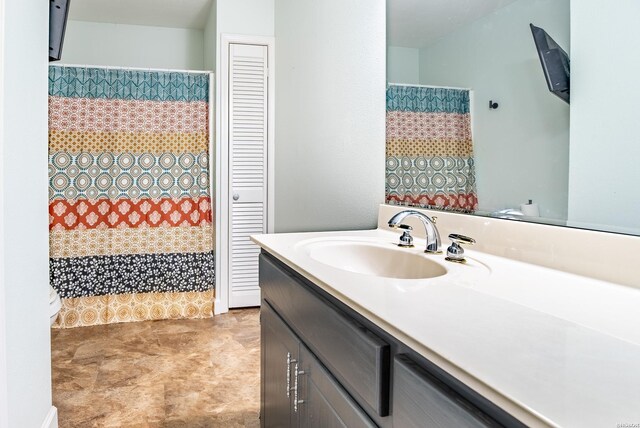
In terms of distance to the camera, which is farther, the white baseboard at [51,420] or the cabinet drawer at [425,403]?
the white baseboard at [51,420]

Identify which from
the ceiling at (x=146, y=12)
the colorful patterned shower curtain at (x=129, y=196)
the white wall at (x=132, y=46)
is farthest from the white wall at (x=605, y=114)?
the white wall at (x=132, y=46)

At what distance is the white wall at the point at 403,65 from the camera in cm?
182

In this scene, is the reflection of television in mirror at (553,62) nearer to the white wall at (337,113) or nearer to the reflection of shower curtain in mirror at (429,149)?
the reflection of shower curtain in mirror at (429,149)

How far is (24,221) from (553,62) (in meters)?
1.64

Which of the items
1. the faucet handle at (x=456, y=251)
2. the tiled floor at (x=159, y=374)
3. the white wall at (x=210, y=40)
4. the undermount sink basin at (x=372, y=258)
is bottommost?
the tiled floor at (x=159, y=374)

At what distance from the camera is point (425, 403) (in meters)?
0.63

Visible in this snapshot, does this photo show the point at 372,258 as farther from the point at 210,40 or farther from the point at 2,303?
the point at 210,40

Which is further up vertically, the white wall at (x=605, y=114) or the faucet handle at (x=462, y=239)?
the white wall at (x=605, y=114)

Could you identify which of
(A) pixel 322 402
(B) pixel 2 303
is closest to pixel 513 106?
(A) pixel 322 402

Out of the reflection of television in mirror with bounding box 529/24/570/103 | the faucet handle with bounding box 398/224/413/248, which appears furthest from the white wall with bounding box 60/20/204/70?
the reflection of television in mirror with bounding box 529/24/570/103

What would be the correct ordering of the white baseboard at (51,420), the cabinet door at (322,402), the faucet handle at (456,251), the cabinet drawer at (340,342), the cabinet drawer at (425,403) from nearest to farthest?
1. the cabinet drawer at (425,403)
2. the cabinet drawer at (340,342)
3. the cabinet door at (322,402)
4. the faucet handle at (456,251)
5. the white baseboard at (51,420)

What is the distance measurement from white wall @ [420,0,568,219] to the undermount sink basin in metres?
0.29

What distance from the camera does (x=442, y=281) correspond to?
0.95 meters

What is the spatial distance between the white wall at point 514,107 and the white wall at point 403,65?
200mm
